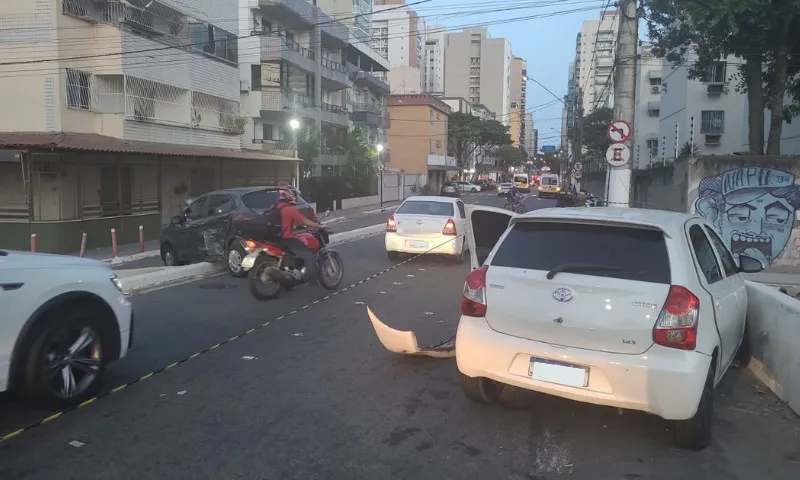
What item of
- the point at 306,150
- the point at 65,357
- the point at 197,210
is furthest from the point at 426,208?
the point at 306,150

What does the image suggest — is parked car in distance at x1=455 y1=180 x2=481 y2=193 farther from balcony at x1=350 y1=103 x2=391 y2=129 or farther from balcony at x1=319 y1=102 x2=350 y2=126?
balcony at x1=319 y1=102 x2=350 y2=126

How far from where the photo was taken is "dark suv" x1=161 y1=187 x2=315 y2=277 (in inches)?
499

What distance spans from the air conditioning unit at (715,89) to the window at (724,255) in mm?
36913

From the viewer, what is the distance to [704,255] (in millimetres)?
5180

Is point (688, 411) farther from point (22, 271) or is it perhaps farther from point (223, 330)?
point (223, 330)

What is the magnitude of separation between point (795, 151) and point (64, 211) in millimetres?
28678

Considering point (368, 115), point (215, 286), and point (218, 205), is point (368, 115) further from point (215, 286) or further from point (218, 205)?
point (215, 286)

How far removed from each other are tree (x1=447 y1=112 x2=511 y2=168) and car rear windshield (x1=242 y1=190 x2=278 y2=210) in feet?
208

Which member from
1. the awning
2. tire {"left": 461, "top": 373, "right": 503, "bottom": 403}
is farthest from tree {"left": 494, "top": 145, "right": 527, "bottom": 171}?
tire {"left": 461, "top": 373, "right": 503, "bottom": 403}

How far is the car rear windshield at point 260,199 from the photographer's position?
14.0 m

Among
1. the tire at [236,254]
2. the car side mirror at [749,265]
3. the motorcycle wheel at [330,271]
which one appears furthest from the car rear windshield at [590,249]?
the tire at [236,254]

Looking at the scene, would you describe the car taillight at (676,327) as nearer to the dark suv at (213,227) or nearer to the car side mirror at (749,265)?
the car side mirror at (749,265)

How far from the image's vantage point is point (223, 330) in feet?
26.2

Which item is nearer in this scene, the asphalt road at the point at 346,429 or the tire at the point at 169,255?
the asphalt road at the point at 346,429
